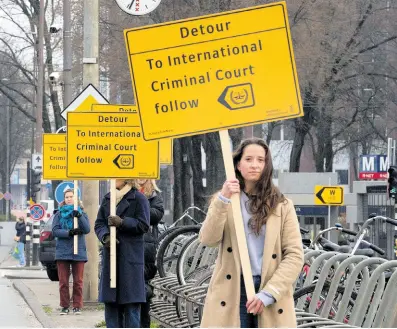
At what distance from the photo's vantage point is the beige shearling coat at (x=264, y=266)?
6535mm

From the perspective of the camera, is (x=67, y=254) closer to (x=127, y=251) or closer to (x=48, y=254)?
(x=127, y=251)

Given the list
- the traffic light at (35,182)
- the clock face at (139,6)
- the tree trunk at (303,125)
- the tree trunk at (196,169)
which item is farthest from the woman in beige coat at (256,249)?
the traffic light at (35,182)

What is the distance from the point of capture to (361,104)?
4206 centimetres

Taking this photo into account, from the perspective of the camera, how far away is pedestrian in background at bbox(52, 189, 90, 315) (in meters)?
17.5

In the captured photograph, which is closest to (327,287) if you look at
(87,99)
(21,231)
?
(87,99)

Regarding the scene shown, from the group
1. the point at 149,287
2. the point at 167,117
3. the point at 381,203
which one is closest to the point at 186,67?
the point at 167,117

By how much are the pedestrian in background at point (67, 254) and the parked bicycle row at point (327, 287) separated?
9.94ft

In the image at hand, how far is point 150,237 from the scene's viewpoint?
12125 mm

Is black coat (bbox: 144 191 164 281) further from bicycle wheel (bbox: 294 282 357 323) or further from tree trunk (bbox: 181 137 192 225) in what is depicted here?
tree trunk (bbox: 181 137 192 225)

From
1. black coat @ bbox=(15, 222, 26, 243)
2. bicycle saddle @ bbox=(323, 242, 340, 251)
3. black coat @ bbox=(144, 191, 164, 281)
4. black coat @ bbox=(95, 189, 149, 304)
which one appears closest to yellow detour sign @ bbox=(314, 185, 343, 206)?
black coat @ bbox=(15, 222, 26, 243)

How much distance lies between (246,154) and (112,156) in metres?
6.74

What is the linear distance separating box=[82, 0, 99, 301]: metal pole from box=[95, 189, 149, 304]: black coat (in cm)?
771

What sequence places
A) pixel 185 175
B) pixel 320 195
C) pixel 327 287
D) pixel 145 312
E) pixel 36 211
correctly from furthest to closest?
pixel 185 175 → pixel 36 211 → pixel 320 195 → pixel 145 312 → pixel 327 287

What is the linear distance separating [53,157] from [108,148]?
11.0m
